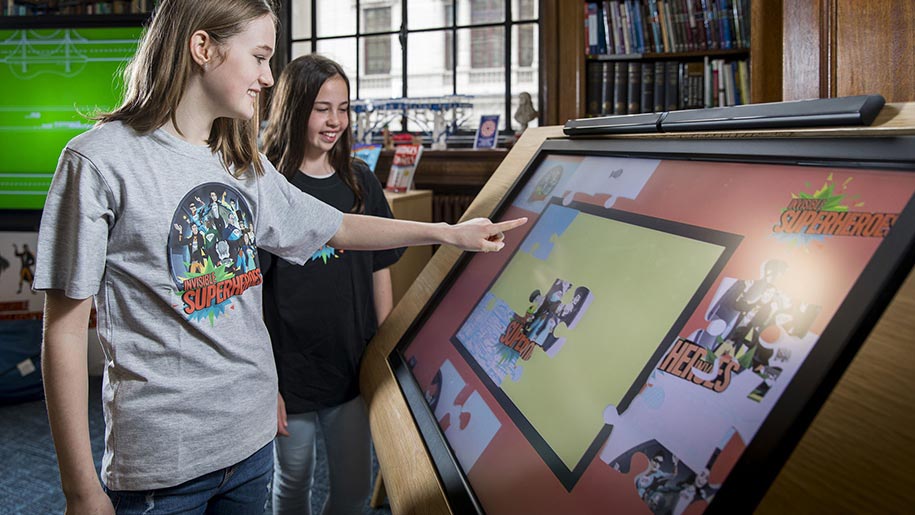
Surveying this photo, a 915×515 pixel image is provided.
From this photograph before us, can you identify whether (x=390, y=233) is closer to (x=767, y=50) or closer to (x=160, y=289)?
(x=160, y=289)

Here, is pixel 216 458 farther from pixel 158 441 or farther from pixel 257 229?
pixel 257 229

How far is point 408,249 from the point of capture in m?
3.06

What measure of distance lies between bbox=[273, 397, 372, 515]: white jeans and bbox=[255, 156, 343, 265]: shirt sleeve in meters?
0.47

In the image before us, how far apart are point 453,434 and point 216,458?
395 mm

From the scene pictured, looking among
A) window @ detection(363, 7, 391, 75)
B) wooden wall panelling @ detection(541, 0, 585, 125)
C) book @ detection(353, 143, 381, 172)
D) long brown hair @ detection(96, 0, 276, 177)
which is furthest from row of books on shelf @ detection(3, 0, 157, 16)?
long brown hair @ detection(96, 0, 276, 177)

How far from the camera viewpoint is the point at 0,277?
11.8ft

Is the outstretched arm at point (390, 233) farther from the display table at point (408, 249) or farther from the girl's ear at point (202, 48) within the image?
the display table at point (408, 249)

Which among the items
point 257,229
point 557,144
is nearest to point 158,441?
point 257,229

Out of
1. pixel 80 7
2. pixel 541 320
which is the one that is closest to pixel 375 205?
pixel 541 320

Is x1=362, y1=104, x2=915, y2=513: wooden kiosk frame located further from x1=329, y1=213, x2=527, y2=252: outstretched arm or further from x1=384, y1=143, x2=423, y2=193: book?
x1=384, y1=143, x2=423, y2=193: book

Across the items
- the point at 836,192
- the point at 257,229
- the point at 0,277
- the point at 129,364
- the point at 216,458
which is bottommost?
the point at 0,277

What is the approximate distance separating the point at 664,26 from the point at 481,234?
2.61 m

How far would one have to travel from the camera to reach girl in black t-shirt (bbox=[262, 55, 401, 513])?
4.86ft

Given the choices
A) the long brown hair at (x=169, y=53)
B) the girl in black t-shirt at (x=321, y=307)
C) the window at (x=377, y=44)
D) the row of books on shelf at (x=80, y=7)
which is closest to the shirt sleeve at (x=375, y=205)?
the girl in black t-shirt at (x=321, y=307)
